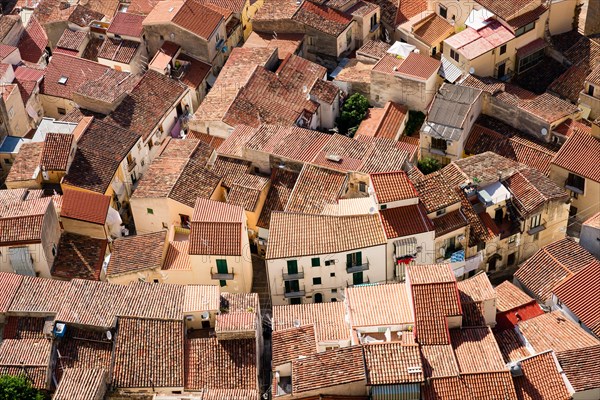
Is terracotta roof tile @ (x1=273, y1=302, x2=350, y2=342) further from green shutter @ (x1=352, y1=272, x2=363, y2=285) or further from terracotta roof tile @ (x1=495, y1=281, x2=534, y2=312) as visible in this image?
terracotta roof tile @ (x1=495, y1=281, x2=534, y2=312)

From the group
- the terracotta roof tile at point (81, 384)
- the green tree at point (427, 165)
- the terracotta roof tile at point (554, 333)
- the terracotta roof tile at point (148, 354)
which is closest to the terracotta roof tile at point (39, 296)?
the terracotta roof tile at point (148, 354)

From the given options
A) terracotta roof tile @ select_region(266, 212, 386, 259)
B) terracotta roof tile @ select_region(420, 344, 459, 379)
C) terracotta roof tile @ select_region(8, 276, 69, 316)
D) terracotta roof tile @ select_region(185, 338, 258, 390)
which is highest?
terracotta roof tile @ select_region(266, 212, 386, 259)

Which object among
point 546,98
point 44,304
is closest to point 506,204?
point 546,98

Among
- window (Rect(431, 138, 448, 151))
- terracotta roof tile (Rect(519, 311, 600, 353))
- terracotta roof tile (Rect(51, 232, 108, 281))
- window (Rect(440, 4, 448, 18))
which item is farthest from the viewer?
window (Rect(440, 4, 448, 18))

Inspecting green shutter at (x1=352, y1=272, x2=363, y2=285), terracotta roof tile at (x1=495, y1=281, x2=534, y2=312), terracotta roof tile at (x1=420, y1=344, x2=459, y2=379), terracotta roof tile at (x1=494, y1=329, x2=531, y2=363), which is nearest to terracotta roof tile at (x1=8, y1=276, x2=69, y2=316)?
green shutter at (x1=352, y1=272, x2=363, y2=285)

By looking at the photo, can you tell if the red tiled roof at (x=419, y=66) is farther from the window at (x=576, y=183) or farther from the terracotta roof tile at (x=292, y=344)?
the terracotta roof tile at (x=292, y=344)

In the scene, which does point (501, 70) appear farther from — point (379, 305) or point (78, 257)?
point (78, 257)

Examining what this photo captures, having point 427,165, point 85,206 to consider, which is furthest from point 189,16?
point 427,165
